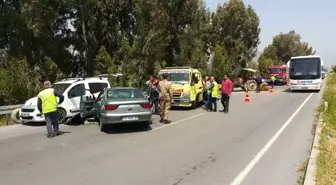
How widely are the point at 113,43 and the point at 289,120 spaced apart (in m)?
20.7

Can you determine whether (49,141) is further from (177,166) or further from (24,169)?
(177,166)

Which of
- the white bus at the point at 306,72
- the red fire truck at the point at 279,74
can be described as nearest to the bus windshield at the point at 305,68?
the white bus at the point at 306,72

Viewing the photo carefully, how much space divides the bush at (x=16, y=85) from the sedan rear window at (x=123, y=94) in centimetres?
669

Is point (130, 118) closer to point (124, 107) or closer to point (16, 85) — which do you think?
point (124, 107)

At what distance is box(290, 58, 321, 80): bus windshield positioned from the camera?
29.1 m

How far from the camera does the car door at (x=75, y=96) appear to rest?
13.9 m

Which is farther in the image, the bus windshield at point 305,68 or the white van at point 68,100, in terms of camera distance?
the bus windshield at point 305,68

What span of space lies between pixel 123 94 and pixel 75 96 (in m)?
3.29

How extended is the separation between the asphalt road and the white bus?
17455 millimetres

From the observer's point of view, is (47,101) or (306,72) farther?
(306,72)

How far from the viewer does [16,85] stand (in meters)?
16.6

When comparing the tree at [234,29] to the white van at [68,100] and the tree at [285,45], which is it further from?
the tree at [285,45]

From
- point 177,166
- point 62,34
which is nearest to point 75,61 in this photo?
point 62,34

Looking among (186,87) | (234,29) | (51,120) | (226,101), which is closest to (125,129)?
(51,120)
